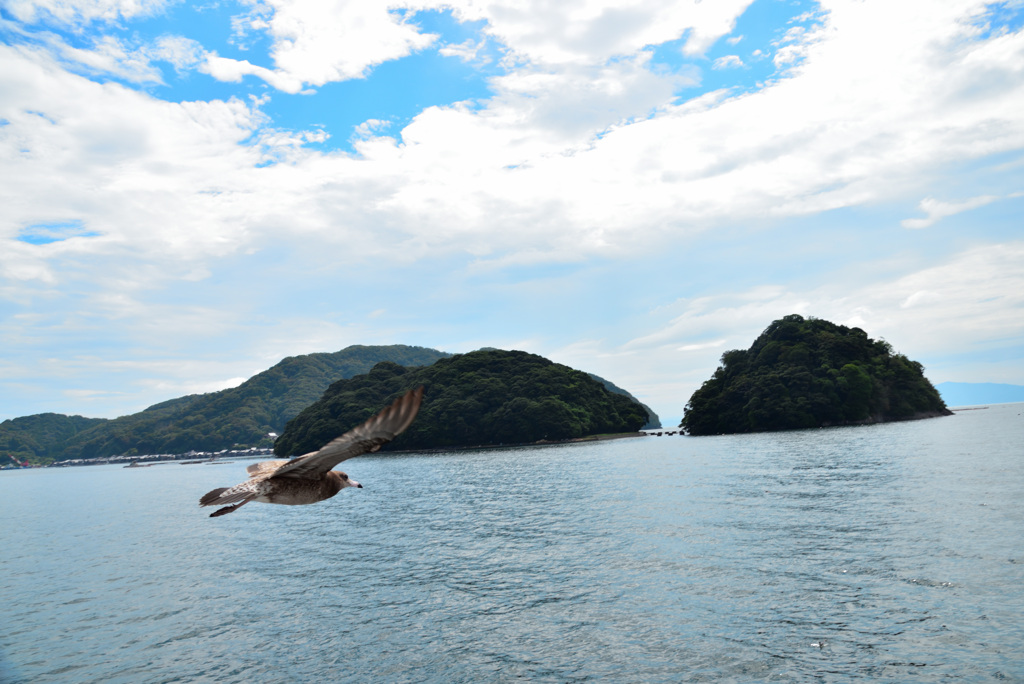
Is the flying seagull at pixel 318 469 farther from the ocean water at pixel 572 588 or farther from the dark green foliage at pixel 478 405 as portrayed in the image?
the dark green foliage at pixel 478 405

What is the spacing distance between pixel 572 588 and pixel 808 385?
430 feet

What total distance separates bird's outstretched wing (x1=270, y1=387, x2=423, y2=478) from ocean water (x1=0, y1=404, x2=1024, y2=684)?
699 inches

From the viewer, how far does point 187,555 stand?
49.1m

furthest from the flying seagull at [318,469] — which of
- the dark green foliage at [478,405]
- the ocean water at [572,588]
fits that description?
the dark green foliage at [478,405]

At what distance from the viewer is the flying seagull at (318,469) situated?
19.2 ft

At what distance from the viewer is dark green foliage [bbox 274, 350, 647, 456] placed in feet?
488

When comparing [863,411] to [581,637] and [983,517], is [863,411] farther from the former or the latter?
[581,637]

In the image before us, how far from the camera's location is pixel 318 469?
6723mm

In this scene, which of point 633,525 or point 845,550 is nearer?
point 845,550

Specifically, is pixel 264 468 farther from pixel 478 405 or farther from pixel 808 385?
pixel 808 385

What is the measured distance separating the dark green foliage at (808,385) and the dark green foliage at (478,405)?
1224 inches

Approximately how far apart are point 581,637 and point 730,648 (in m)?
5.64

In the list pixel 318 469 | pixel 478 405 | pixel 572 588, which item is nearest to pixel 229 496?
pixel 318 469

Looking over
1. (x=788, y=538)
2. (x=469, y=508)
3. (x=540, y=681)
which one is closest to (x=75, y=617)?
(x=540, y=681)
